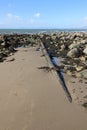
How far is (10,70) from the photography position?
13508mm

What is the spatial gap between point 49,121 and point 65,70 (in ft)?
20.3

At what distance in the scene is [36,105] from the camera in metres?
8.40

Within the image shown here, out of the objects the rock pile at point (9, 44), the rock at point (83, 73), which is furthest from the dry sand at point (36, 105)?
the rock pile at point (9, 44)

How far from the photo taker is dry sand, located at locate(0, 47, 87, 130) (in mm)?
7070

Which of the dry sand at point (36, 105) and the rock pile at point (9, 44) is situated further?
the rock pile at point (9, 44)

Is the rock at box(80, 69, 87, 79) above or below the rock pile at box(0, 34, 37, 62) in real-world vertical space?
above

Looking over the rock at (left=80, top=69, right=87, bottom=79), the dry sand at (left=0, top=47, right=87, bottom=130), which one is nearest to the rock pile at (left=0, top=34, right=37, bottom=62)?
the dry sand at (left=0, top=47, right=87, bottom=130)

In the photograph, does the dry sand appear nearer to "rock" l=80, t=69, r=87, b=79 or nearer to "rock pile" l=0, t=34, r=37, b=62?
"rock" l=80, t=69, r=87, b=79

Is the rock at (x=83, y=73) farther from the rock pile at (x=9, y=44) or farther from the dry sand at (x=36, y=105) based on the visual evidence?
the rock pile at (x=9, y=44)

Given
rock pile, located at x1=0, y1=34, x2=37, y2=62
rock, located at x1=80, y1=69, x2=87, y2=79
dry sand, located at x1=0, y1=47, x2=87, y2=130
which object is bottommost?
rock pile, located at x1=0, y1=34, x2=37, y2=62

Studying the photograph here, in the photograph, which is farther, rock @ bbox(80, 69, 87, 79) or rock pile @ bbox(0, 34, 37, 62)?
rock pile @ bbox(0, 34, 37, 62)

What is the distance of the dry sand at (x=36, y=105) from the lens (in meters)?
7.07

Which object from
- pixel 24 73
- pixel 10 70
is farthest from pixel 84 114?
pixel 10 70

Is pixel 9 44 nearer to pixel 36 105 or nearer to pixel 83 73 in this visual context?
A: pixel 83 73
